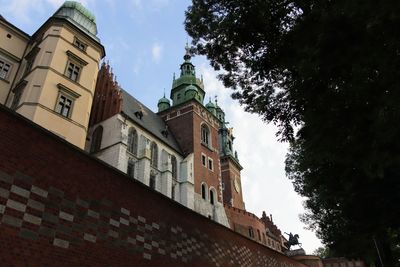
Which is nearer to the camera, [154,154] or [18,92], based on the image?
[18,92]

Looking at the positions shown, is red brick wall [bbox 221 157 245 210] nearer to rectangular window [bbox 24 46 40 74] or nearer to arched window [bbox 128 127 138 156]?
arched window [bbox 128 127 138 156]

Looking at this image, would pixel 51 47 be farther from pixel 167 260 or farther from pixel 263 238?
pixel 263 238

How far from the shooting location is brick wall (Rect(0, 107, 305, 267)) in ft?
23.2

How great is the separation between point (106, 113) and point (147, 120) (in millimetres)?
5713

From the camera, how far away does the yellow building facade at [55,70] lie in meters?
21.4

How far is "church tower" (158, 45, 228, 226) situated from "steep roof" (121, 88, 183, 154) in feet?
4.09

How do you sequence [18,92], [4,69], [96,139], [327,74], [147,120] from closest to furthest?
[327,74], [18,92], [4,69], [96,139], [147,120]

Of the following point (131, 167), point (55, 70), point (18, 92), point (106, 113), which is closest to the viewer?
point (18, 92)

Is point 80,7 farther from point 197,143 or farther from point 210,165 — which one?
point 210,165

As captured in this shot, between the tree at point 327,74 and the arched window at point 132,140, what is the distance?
19.7m

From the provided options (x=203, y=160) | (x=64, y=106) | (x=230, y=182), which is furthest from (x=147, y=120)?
(x=230, y=182)

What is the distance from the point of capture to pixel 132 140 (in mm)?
30141

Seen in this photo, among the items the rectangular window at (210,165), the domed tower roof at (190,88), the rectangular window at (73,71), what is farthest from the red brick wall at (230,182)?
the rectangular window at (73,71)

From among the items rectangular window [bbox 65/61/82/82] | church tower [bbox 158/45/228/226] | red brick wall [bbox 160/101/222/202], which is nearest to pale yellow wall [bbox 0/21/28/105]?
rectangular window [bbox 65/61/82/82]
